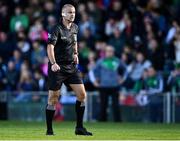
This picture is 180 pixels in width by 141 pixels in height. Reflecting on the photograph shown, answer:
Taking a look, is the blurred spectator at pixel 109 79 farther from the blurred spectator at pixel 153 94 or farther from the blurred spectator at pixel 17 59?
the blurred spectator at pixel 17 59

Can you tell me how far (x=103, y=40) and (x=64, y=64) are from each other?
38.4 ft

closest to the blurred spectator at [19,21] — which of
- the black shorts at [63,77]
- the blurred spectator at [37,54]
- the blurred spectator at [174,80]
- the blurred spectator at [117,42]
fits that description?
the blurred spectator at [37,54]

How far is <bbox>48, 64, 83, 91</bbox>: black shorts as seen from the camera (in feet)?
51.5

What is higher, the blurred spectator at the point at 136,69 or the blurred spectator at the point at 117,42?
the blurred spectator at the point at 117,42

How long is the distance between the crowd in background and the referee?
8.98 m

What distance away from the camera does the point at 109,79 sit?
2469 centimetres

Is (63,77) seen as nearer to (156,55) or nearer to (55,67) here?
(55,67)

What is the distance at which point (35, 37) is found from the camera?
2780 cm

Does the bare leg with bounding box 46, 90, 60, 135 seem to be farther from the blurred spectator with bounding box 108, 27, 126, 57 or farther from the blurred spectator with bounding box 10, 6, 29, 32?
the blurred spectator with bounding box 10, 6, 29, 32

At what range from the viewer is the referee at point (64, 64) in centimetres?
1570

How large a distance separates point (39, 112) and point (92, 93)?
5.97ft

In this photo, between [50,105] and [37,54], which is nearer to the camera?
[50,105]

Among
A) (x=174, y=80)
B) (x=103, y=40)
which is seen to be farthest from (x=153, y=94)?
(x=103, y=40)

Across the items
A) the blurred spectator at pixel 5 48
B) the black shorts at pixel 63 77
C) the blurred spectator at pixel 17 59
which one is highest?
the blurred spectator at pixel 5 48
